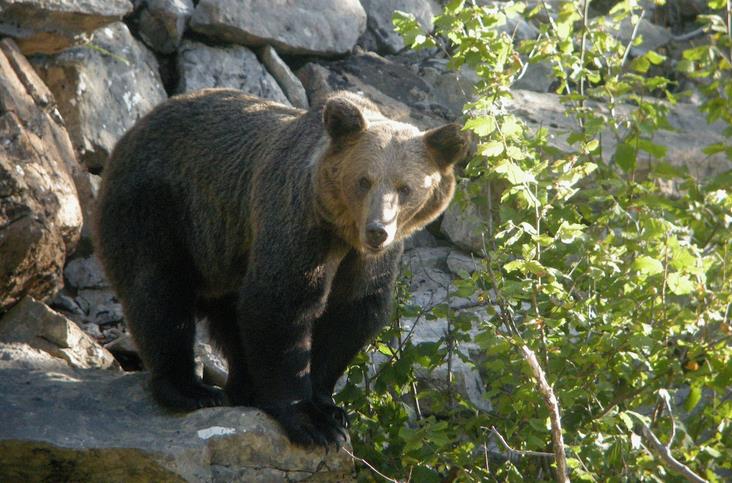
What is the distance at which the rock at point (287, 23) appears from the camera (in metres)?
10.5

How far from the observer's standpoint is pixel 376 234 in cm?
633

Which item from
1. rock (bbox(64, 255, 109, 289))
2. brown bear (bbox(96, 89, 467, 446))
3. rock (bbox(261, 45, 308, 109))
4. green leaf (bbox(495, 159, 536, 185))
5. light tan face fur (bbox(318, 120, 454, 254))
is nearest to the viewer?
green leaf (bbox(495, 159, 536, 185))

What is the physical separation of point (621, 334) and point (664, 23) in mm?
9531

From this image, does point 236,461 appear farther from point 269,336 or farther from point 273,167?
point 273,167

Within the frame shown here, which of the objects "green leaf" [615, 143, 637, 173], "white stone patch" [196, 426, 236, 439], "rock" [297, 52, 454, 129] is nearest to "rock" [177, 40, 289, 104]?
"rock" [297, 52, 454, 129]

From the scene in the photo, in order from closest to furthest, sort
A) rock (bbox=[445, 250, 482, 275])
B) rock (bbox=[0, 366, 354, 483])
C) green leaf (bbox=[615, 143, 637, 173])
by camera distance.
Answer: green leaf (bbox=[615, 143, 637, 173]) → rock (bbox=[0, 366, 354, 483]) → rock (bbox=[445, 250, 482, 275])

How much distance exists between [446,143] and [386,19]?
5.53 m

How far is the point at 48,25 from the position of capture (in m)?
9.16

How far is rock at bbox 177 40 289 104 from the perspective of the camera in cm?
1041

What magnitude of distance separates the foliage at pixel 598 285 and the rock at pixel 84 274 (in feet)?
11.3

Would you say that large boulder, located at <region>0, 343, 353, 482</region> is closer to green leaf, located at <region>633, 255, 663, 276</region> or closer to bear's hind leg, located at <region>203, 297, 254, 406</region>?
bear's hind leg, located at <region>203, 297, 254, 406</region>

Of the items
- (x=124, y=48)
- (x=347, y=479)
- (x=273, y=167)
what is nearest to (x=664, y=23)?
(x=124, y=48)

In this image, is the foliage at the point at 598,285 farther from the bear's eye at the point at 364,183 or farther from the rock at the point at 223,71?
the rock at the point at 223,71

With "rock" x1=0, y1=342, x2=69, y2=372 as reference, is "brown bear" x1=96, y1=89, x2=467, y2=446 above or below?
above
